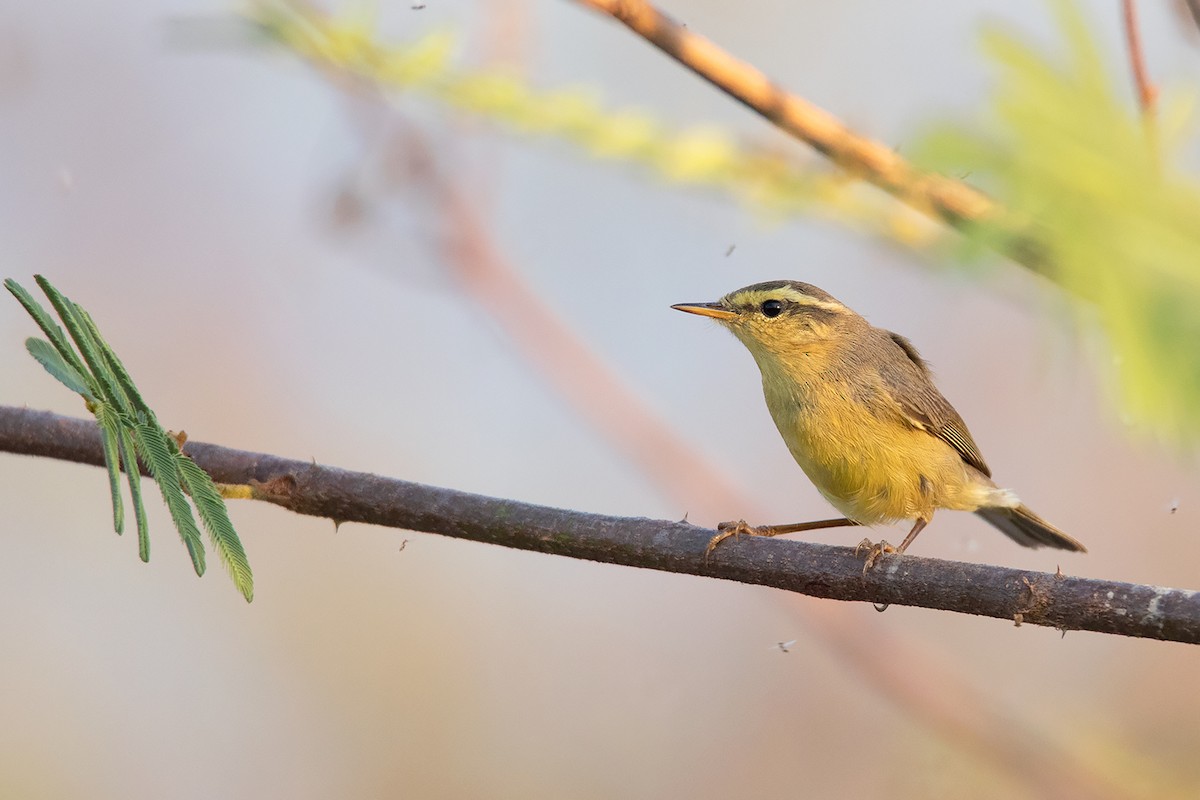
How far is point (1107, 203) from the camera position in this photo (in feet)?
4.70

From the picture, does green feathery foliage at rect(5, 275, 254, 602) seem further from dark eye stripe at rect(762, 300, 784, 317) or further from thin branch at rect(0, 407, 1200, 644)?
dark eye stripe at rect(762, 300, 784, 317)

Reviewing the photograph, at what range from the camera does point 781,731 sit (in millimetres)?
6984

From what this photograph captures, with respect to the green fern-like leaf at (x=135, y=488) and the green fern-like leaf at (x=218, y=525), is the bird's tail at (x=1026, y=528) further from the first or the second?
Answer: the green fern-like leaf at (x=135, y=488)

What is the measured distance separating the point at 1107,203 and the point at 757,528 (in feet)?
6.93

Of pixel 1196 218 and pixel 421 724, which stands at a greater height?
pixel 1196 218

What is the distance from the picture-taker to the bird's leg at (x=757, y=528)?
2.52 meters

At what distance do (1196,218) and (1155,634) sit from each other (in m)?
0.99

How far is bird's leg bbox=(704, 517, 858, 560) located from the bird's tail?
0.99m

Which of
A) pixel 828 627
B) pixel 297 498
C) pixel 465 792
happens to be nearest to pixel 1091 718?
pixel 828 627

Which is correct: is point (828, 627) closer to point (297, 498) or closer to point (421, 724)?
point (297, 498)

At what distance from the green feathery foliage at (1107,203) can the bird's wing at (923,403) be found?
264cm

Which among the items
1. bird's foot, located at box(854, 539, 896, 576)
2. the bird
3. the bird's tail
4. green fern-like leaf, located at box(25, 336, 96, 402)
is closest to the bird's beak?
the bird

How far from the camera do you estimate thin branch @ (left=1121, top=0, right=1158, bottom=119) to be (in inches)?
84.4

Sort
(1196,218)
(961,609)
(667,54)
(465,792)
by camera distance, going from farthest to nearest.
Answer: (465,792)
(667,54)
(961,609)
(1196,218)
